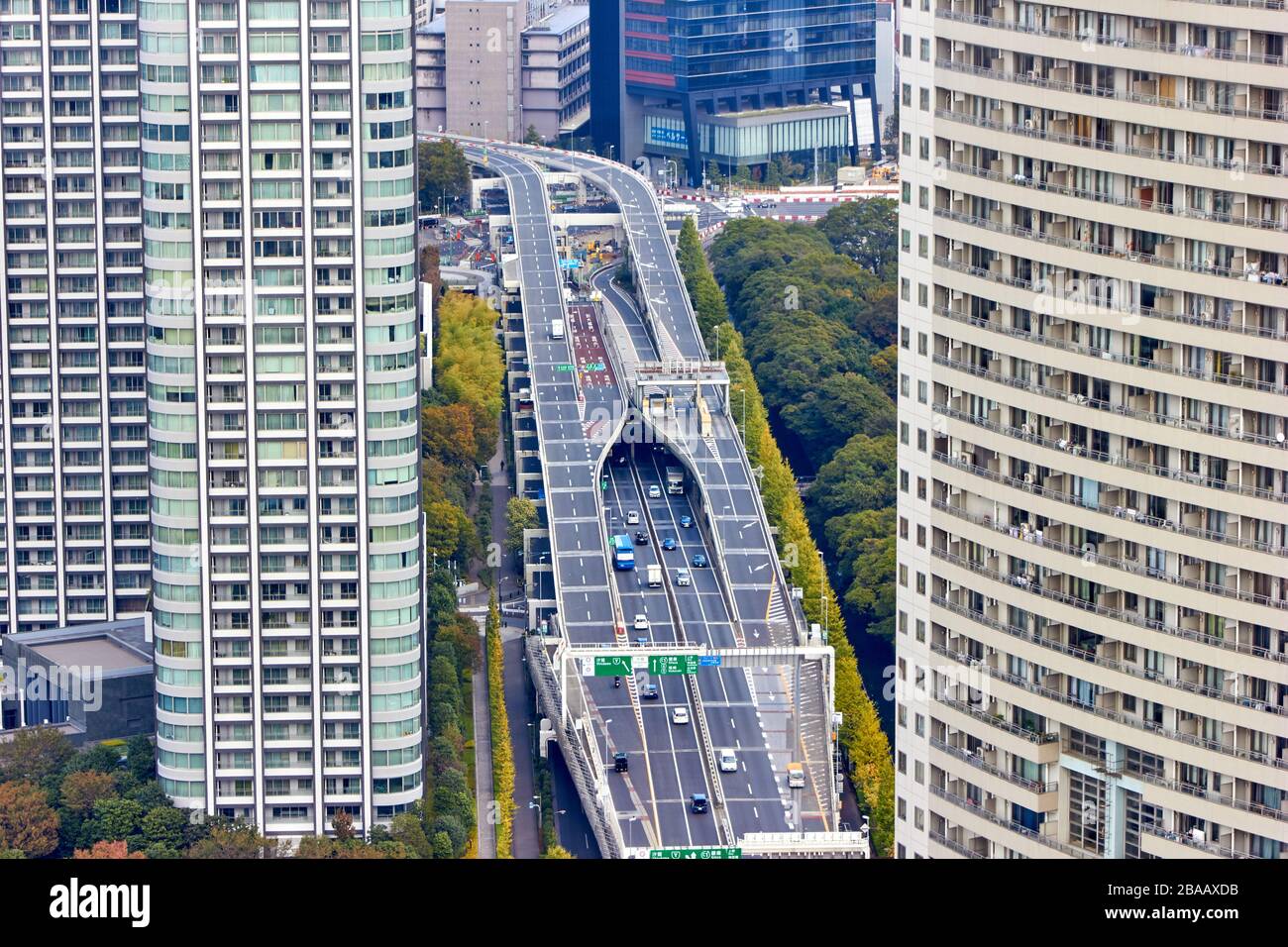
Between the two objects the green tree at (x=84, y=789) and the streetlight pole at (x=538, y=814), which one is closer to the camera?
the green tree at (x=84, y=789)

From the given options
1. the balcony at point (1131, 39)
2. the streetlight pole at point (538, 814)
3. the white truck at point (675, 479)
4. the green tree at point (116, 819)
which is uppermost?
the balcony at point (1131, 39)

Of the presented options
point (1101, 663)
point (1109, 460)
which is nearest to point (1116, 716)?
point (1101, 663)

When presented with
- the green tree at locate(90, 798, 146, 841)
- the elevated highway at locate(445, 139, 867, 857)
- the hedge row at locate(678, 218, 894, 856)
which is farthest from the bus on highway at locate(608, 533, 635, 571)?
the green tree at locate(90, 798, 146, 841)

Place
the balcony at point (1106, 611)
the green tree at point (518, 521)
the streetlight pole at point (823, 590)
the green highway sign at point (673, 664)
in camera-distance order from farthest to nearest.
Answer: the green tree at point (518, 521)
the streetlight pole at point (823, 590)
the green highway sign at point (673, 664)
the balcony at point (1106, 611)

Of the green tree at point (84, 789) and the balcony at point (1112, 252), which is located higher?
the balcony at point (1112, 252)

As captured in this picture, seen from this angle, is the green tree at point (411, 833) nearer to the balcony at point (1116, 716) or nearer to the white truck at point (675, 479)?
the balcony at point (1116, 716)

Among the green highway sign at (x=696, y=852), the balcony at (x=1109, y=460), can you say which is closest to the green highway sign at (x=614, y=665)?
the green highway sign at (x=696, y=852)

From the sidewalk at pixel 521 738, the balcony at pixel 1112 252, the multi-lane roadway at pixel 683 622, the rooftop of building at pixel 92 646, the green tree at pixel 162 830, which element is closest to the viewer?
the balcony at pixel 1112 252
